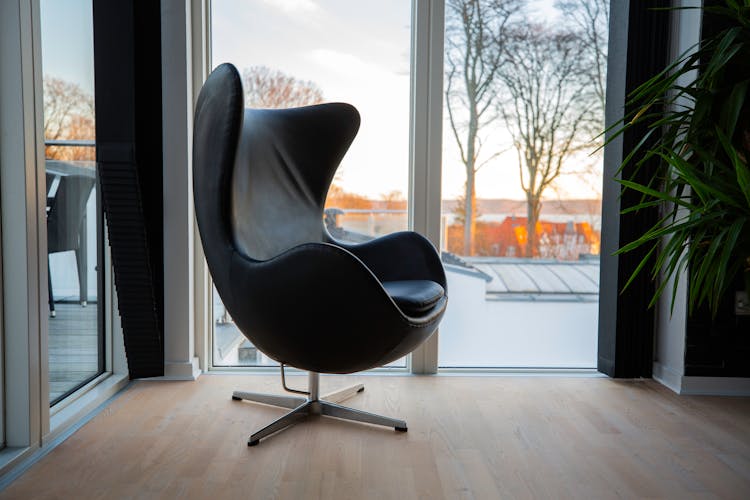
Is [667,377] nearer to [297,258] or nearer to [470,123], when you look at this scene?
[470,123]

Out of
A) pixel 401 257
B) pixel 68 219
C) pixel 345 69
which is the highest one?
pixel 345 69

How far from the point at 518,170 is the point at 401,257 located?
2.94ft

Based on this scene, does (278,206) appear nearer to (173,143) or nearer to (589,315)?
(173,143)

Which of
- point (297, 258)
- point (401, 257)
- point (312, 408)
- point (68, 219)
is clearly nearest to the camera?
point (297, 258)

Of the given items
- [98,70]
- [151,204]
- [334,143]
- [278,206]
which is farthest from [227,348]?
[98,70]

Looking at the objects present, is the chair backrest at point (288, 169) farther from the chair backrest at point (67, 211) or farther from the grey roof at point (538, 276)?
the grey roof at point (538, 276)

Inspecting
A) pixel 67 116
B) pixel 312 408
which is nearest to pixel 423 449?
pixel 312 408

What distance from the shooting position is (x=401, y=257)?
2.52 m

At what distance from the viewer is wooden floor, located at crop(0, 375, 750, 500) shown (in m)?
1.73

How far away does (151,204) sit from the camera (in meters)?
2.79

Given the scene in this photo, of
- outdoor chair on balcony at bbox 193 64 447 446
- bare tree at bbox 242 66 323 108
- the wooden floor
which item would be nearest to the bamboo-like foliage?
the wooden floor

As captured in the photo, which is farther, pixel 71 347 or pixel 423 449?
pixel 71 347

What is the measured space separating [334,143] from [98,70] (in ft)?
3.45

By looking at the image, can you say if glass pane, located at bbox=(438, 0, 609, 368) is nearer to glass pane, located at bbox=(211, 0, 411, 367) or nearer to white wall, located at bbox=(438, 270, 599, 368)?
white wall, located at bbox=(438, 270, 599, 368)
